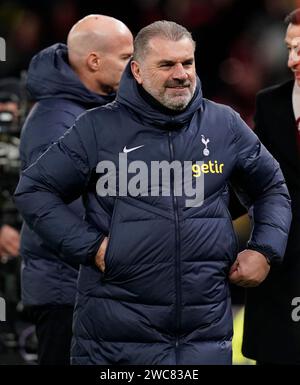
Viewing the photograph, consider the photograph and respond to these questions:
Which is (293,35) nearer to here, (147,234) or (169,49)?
(169,49)

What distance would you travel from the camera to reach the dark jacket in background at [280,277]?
380cm

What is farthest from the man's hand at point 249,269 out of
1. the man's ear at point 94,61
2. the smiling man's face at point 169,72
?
the man's ear at point 94,61

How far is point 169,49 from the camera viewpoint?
10.8ft

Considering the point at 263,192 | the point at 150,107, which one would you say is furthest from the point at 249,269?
the point at 150,107

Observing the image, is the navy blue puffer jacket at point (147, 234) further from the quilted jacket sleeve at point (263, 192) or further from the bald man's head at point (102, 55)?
the bald man's head at point (102, 55)

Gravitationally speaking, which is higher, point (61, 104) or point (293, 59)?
point (293, 59)

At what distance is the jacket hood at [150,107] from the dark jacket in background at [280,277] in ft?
1.84

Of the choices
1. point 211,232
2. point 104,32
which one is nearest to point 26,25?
point 104,32

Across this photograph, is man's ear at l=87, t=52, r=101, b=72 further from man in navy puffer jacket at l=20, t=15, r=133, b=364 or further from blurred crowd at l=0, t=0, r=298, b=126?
blurred crowd at l=0, t=0, r=298, b=126

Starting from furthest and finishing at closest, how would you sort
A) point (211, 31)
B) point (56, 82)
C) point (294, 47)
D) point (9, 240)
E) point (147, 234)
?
point (211, 31)
point (9, 240)
point (56, 82)
point (294, 47)
point (147, 234)

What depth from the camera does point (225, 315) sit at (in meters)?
3.34

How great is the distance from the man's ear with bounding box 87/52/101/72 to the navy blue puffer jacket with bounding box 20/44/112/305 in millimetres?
84

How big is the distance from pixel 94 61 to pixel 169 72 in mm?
886
